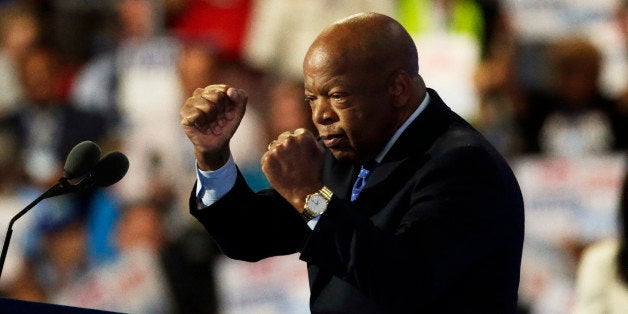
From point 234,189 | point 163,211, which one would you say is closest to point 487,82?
point 163,211

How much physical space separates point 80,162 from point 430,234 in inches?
27.5

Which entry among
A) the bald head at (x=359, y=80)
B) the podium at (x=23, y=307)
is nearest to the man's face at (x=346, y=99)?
the bald head at (x=359, y=80)

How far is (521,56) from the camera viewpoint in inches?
249

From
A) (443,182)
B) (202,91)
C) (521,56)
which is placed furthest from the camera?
(521,56)

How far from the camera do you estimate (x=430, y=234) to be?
7.54 feet

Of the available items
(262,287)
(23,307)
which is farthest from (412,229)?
(262,287)

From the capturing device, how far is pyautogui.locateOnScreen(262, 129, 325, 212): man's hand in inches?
91.6

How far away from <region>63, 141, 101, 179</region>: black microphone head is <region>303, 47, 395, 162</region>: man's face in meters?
0.44

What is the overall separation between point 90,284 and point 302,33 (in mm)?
1757

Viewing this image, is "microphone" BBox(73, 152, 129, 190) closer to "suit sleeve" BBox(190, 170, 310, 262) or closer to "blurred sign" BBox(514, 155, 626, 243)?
"suit sleeve" BBox(190, 170, 310, 262)

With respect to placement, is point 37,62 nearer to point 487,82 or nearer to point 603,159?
point 487,82

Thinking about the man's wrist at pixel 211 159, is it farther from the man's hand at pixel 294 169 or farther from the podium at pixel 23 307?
the podium at pixel 23 307

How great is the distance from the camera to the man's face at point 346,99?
7.97 ft

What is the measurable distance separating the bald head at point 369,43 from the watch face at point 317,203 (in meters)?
→ 0.29
